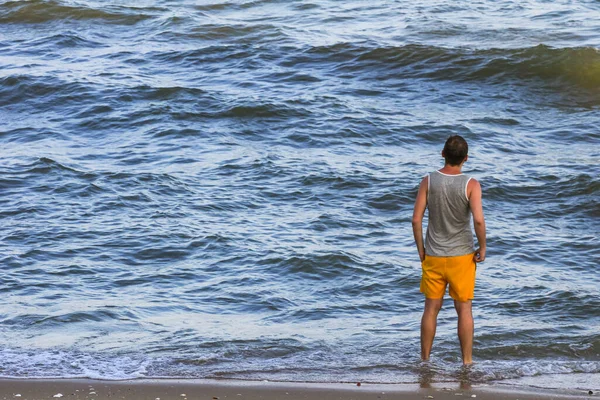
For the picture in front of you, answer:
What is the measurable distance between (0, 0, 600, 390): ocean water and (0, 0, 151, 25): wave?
0.24 feet

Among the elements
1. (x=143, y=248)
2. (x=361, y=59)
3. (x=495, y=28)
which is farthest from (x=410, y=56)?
(x=143, y=248)

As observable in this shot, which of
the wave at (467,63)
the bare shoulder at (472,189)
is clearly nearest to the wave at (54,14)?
the wave at (467,63)

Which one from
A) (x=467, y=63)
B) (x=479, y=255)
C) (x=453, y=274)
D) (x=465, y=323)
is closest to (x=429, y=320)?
(x=465, y=323)

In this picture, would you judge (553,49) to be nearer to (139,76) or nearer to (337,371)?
(139,76)

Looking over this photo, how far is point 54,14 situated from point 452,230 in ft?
54.8

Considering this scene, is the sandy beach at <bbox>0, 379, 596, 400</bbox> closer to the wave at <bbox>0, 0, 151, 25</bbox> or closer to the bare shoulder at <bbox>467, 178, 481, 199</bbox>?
the bare shoulder at <bbox>467, 178, 481, 199</bbox>

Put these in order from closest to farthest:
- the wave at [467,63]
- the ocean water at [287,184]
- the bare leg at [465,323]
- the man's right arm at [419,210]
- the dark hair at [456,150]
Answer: the dark hair at [456,150], the man's right arm at [419,210], the bare leg at [465,323], the ocean water at [287,184], the wave at [467,63]

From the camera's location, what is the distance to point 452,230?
6871mm

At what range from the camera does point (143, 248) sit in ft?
33.2

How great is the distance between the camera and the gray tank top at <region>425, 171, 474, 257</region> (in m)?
6.80

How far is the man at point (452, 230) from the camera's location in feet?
22.2

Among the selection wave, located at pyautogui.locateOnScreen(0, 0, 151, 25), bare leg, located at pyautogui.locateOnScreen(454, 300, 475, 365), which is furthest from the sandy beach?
wave, located at pyautogui.locateOnScreen(0, 0, 151, 25)

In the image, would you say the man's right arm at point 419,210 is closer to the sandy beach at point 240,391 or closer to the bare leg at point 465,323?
the bare leg at point 465,323

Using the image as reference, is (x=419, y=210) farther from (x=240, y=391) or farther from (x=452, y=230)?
(x=240, y=391)
